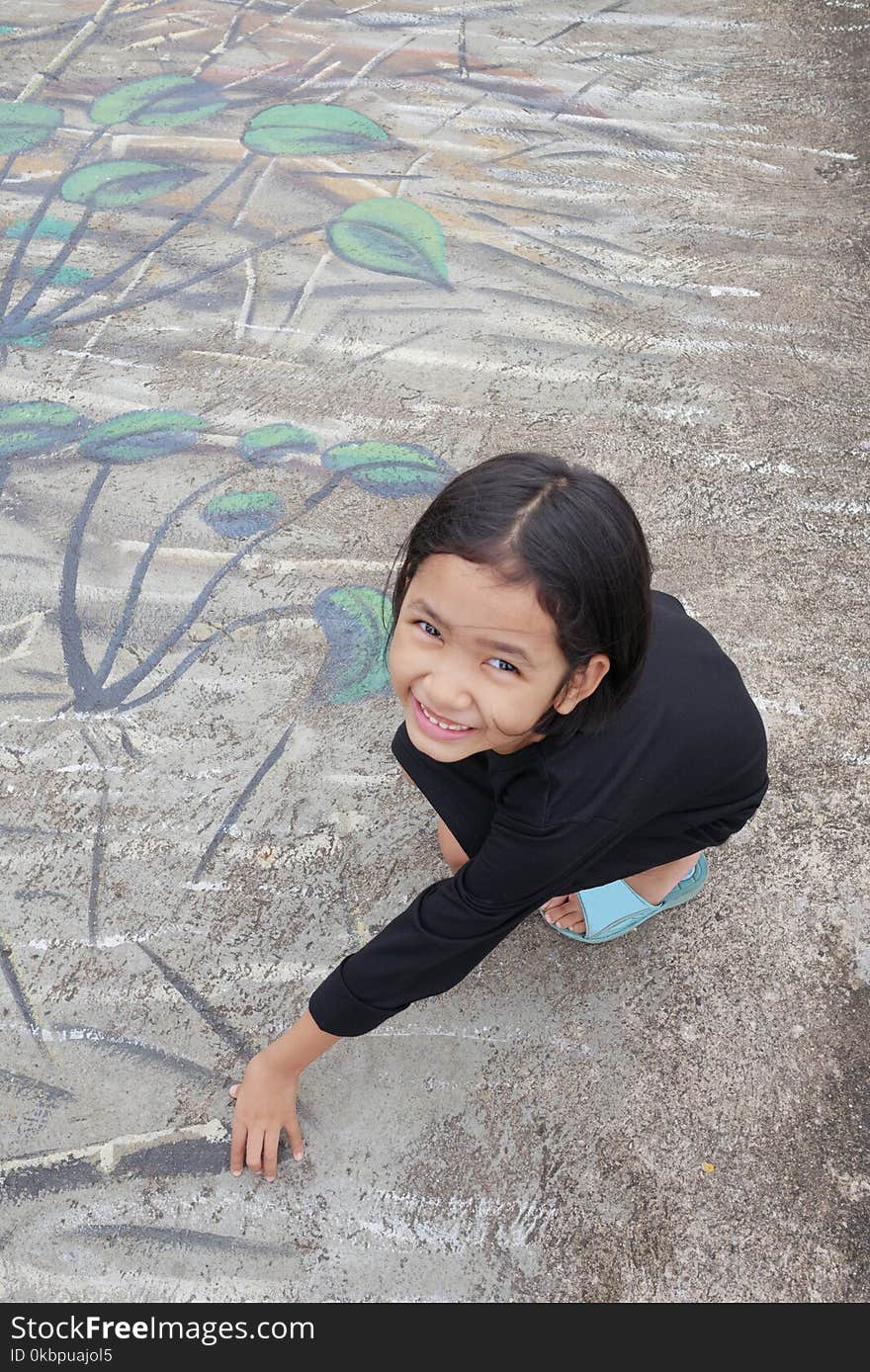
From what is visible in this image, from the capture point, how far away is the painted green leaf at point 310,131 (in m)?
3.42

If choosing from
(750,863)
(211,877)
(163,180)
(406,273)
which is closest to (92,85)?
(163,180)

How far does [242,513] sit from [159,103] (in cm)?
201

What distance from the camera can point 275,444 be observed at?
2.53 m

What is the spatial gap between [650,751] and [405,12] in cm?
385

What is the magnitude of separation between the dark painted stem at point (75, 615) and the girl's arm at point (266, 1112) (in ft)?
2.74

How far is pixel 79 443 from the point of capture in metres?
2.51

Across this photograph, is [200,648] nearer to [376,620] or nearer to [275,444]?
[376,620]

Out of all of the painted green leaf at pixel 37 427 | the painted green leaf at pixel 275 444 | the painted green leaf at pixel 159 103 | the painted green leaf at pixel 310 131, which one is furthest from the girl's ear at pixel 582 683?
the painted green leaf at pixel 159 103

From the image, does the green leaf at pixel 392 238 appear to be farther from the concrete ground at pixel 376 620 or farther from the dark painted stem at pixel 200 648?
the dark painted stem at pixel 200 648

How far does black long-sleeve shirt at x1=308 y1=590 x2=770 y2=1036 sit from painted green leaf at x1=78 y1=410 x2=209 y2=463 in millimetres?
1306

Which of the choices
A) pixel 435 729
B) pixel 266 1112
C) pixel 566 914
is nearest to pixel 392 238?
pixel 566 914

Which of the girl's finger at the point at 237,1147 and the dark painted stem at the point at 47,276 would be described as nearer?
the girl's finger at the point at 237,1147

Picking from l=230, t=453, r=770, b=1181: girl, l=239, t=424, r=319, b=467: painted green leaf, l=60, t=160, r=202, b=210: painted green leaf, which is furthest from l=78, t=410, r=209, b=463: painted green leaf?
l=230, t=453, r=770, b=1181: girl

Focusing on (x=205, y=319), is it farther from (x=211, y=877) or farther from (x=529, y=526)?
(x=529, y=526)
